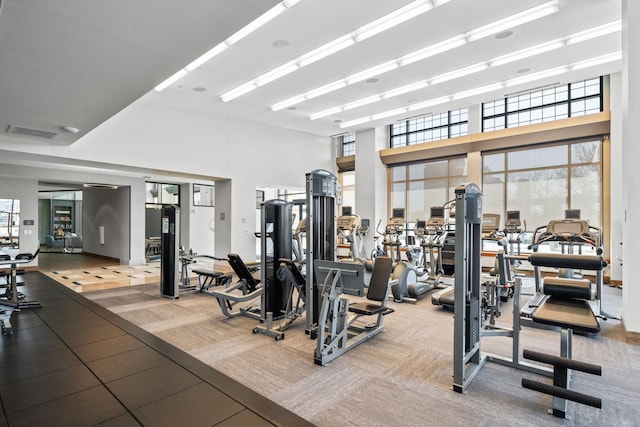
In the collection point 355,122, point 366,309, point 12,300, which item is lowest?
point 12,300

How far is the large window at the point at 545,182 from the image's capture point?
25.2 ft

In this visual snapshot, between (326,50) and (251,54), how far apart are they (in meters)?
1.18

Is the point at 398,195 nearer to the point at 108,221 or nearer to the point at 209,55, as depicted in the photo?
the point at 209,55

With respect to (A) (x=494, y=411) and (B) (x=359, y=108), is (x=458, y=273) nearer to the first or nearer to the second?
(A) (x=494, y=411)

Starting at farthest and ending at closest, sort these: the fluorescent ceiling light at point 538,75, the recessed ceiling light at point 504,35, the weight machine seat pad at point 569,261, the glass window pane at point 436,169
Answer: the glass window pane at point 436,169 < the fluorescent ceiling light at point 538,75 < the recessed ceiling light at point 504,35 < the weight machine seat pad at point 569,261

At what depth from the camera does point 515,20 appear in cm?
463

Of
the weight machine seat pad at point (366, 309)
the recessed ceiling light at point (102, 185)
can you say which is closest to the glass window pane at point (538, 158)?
the weight machine seat pad at point (366, 309)

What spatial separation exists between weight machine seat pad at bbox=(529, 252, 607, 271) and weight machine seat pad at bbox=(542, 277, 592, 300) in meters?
0.16

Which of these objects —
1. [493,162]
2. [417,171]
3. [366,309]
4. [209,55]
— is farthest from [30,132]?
[493,162]

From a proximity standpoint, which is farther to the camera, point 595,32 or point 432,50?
point 432,50

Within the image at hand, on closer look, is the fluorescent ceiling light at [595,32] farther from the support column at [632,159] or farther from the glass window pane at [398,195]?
the glass window pane at [398,195]

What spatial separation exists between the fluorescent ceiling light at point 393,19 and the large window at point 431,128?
5648mm

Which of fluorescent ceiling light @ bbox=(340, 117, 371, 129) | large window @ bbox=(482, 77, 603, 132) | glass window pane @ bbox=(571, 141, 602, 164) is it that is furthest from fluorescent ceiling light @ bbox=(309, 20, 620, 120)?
glass window pane @ bbox=(571, 141, 602, 164)

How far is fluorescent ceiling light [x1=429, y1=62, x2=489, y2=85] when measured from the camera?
6.02 metres
